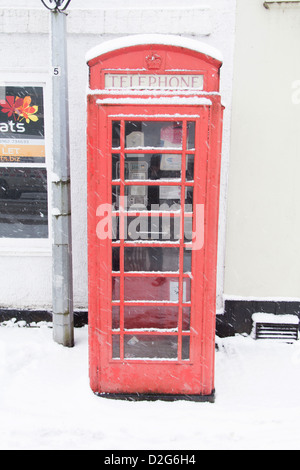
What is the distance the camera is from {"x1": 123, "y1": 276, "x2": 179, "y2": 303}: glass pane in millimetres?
3057

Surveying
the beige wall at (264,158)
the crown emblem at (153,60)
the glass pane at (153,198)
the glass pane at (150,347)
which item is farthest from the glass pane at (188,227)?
the beige wall at (264,158)

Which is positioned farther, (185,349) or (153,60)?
(185,349)

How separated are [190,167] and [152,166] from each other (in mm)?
282

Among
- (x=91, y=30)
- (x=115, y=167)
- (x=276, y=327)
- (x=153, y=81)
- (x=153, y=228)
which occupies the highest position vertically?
(x=91, y=30)

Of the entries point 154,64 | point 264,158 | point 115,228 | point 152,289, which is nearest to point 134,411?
point 152,289

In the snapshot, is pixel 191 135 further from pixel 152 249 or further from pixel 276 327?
pixel 276 327

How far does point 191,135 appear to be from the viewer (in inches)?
109

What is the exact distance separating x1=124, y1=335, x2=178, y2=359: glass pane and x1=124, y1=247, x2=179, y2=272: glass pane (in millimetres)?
579

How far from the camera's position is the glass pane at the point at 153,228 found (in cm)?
293

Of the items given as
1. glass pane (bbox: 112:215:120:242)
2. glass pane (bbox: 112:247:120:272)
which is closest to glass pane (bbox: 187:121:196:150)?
glass pane (bbox: 112:215:120:242)

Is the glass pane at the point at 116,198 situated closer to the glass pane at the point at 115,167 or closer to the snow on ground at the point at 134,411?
the glass pane at the point at 115,167

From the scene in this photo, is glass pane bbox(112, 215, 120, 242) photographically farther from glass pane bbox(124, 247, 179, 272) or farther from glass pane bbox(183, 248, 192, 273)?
glass pane bbox(183, 248, 192, 273)

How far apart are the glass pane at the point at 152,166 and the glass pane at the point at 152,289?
31.7 inches

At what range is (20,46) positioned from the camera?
3859 mm
